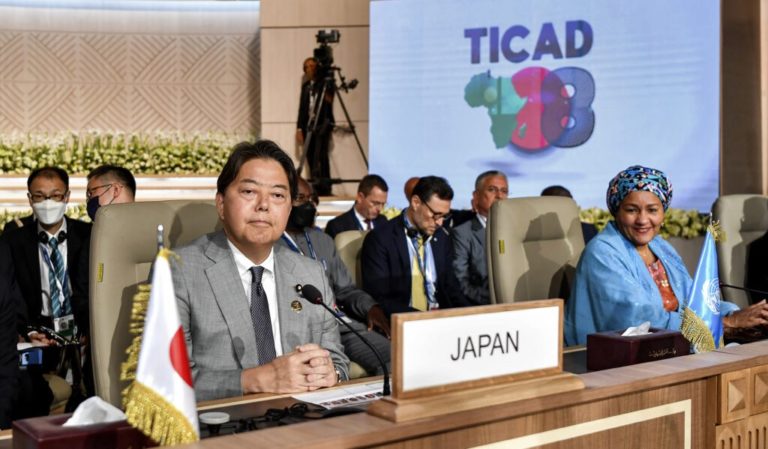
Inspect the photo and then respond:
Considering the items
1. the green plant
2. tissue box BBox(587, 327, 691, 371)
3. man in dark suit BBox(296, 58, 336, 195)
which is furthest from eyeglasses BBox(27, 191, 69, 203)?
the green plant

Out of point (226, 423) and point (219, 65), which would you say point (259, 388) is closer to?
point (226, 423)

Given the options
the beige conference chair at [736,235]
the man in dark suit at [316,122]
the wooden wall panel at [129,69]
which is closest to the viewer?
the beige conference chair at [736,235]

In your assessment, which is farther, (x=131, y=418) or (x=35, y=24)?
(x=35, y=24)

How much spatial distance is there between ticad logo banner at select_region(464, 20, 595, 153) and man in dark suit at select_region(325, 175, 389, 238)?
228cm

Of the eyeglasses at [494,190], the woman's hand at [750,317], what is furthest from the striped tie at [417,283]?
the woman's hand at [750,317]

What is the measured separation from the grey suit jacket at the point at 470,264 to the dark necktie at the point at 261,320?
85.5 inches

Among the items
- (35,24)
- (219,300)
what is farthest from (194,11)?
(219,300)

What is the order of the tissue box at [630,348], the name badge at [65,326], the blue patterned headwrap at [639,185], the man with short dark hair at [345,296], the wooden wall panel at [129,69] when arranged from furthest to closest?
the wooden wall panel at [129,69], the name badge at [65,326], the man with short dark hair at [345,296], the blue patterned headwrap at [639,185], the tissue box at [630,348]

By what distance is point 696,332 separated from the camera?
213cm

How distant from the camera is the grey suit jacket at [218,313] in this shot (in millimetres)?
1905

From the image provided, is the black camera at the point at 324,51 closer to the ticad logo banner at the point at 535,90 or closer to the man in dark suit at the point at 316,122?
the man in dark suit at the point at 316,122

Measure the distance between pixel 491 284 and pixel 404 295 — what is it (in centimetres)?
106

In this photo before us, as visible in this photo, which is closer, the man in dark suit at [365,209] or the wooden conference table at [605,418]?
the wooden conference table at [605,418]

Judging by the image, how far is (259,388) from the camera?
175 cm
